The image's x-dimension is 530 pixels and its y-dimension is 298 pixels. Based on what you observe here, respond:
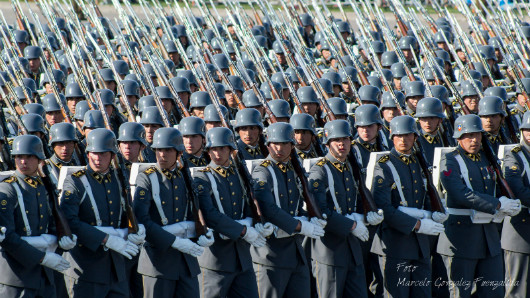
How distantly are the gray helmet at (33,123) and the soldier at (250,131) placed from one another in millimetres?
1939

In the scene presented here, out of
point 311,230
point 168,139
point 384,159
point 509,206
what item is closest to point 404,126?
point 384,159

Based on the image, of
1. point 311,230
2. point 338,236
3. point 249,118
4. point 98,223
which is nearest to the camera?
point 98,223

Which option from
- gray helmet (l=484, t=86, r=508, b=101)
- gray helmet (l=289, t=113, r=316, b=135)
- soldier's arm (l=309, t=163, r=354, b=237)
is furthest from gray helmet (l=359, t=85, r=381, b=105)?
soldier's arm (l=309, t=163, r=354, b=237)

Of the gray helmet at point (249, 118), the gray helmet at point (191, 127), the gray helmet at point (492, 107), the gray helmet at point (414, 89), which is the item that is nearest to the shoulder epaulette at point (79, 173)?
the gray helmet at point (191, 127)

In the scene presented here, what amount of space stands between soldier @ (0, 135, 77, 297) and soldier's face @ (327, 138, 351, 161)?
9.04ft

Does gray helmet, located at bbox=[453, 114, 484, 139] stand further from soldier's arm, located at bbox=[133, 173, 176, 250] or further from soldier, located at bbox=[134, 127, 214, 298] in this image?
soldier's arm, located at bbox=[133, 173, 176, 250]

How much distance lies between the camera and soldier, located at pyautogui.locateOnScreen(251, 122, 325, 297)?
846 centimetres

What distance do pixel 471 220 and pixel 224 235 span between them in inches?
103

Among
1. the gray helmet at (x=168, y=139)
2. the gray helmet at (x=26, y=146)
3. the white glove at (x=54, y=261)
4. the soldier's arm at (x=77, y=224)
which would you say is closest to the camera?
the white glove at (x=54, y=261)

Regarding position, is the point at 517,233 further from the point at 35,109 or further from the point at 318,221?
the point at 35,109

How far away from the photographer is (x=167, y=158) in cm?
809

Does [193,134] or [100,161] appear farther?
[193,134]

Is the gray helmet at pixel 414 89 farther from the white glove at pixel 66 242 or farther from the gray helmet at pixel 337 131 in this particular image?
the white glove at pixel 66 242

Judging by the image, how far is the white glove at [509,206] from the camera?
9133mm
